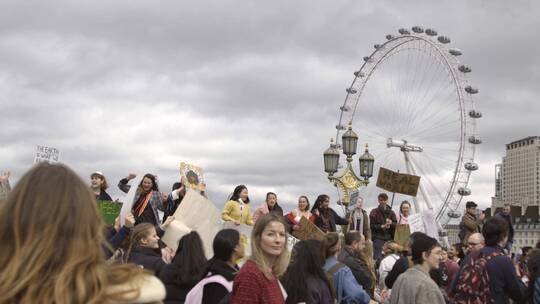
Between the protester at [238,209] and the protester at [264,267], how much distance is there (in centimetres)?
547

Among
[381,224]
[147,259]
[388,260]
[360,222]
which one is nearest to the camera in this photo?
[147,259]

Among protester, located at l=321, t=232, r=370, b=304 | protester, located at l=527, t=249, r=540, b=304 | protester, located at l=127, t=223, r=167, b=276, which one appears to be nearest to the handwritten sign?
protester, located at l=527, t=249, r=540, b=304

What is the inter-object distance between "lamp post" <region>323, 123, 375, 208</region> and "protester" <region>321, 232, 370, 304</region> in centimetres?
1230

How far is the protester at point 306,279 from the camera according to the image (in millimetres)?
5766

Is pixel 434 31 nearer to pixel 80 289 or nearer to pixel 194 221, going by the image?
pixel 194 221

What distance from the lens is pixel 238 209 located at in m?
10.8

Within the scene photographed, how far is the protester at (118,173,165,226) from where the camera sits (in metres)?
10.1

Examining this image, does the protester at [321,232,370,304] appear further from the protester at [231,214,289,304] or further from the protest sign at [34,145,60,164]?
the protest sign at [34,145,60,164]

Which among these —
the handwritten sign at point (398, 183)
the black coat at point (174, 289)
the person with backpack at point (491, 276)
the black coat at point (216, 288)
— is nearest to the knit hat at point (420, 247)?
the person with backpack at point (491, 276)

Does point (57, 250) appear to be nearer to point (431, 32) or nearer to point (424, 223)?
point (424, 223)

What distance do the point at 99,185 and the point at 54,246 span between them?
792 cm

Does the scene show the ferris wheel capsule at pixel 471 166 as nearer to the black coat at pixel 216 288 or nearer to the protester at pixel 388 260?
the protester at pixel 388 260

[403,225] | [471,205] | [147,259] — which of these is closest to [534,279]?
[147,259]

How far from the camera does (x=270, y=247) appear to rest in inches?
191
